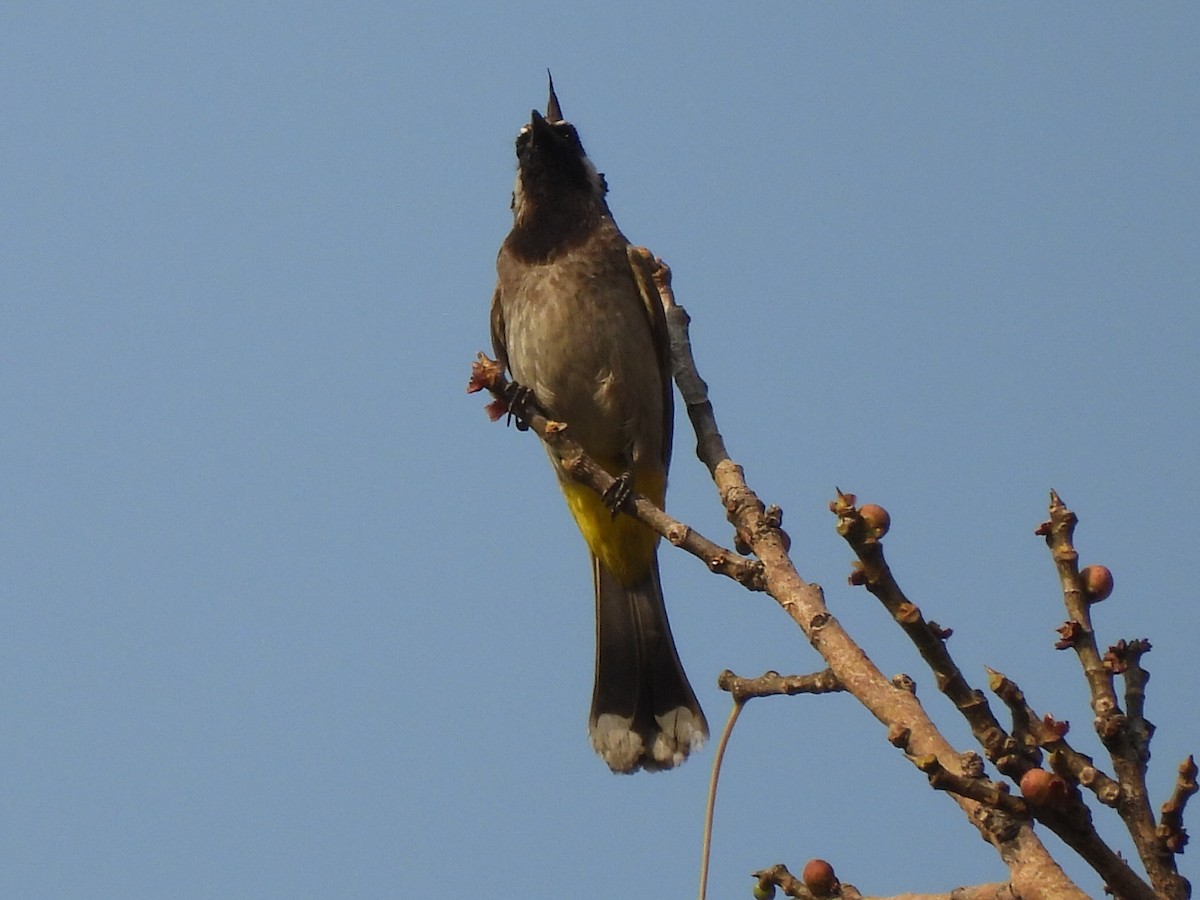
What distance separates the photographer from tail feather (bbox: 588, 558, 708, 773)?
4387 mm

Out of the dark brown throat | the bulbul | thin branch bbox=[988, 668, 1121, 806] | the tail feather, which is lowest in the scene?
thin branch bbox=[988, 668, 1121, 806]

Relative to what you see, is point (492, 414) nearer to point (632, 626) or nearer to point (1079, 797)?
point (632, 626)

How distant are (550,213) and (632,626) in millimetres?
1583

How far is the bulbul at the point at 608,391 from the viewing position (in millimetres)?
4887

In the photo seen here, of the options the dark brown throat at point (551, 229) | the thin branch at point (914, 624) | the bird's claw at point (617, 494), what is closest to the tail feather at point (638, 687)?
the bird's claw at point (617, 494)

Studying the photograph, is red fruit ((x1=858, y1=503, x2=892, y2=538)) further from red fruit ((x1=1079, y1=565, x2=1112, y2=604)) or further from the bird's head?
the bird's head

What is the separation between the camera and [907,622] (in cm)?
203

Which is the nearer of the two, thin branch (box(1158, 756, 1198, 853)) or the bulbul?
thin branch (box(1158, 756, 1198, 853))

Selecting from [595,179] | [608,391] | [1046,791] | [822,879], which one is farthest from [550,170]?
[1046,791]

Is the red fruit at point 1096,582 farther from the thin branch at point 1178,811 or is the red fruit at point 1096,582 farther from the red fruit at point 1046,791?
the red fruit at point 1046,791

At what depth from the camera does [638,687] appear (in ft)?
15.3

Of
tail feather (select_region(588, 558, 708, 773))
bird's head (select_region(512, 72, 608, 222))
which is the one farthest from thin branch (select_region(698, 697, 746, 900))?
bird's head (select_region(512, 72, 608, 222))

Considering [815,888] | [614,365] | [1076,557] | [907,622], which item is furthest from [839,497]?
[614,365]

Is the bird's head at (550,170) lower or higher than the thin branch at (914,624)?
higher
